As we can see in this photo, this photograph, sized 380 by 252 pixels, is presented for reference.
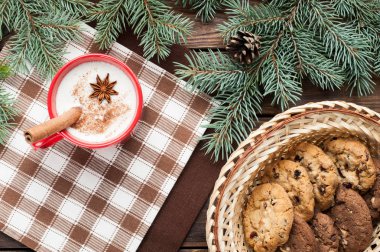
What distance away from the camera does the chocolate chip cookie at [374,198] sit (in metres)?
1.23

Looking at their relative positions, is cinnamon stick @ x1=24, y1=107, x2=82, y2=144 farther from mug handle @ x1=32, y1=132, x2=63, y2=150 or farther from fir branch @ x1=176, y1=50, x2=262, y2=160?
fir branch @ x1=176, y1=50, x2=262, y2=160

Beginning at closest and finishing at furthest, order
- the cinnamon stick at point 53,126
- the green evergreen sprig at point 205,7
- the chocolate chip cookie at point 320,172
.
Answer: the cinnamon stick at point 53,126, the chocolate chip cookie at point 320,172, the green evergreen sprig at point 205,7

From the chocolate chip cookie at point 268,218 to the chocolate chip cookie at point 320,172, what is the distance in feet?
0.26

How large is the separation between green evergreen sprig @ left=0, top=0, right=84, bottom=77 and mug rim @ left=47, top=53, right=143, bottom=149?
0.07 meters

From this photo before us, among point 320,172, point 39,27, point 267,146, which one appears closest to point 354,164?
point 320,172

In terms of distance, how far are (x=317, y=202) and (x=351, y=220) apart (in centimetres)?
9

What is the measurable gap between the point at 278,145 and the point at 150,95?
34 cm

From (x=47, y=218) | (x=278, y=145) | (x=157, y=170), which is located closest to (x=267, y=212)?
(x=278, y=145)

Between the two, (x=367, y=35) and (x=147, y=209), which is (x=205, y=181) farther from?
(x=367, y=35)

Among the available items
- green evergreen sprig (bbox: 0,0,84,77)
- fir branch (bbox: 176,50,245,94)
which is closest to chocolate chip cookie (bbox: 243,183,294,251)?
fir branch (bbox: 176,50,245,94)

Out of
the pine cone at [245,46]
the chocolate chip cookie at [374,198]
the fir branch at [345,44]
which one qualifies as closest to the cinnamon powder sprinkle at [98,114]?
the pine cone at [245,46]

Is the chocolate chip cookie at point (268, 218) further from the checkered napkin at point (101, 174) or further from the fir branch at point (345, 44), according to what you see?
the fir branch at point (345, 44)

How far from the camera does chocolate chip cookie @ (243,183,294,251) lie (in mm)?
1141

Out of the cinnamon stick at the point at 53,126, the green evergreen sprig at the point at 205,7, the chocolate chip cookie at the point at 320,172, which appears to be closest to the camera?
the cinnamon stick at the point at 53,126
